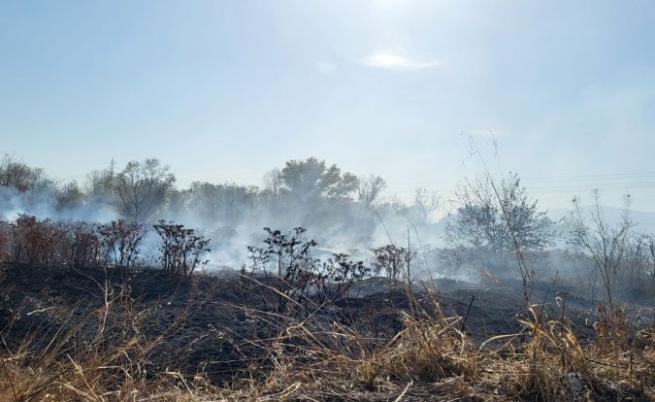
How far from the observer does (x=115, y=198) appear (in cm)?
3900

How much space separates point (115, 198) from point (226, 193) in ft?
34.4

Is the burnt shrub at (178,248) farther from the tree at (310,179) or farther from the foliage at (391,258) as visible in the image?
the tree at (310,179)

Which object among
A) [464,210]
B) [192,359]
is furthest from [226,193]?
[192,359]

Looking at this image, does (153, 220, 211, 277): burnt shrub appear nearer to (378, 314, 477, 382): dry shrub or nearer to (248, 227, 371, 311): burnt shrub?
(248, 227, 371, 311): burnt shrub

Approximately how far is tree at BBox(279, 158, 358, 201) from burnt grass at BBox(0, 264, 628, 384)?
33.2m

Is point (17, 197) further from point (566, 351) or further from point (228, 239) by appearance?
point (566, 351)

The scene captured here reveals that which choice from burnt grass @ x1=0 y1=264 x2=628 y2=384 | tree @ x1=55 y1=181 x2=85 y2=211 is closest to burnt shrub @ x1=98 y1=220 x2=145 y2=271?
burnt grass @ x1=0 y1=264 x2=628 y2=384

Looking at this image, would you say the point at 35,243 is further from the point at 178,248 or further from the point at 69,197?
the point at 69,197

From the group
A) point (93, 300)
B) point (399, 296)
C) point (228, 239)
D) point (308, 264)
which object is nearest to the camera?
point (93, 300)

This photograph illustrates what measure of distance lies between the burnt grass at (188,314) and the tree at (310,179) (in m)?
33.2

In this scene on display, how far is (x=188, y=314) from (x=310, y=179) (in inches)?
1511

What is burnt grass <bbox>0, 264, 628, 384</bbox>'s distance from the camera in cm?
436

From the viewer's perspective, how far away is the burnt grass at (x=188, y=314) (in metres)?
4.36

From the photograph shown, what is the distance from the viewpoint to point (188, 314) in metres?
6.04
